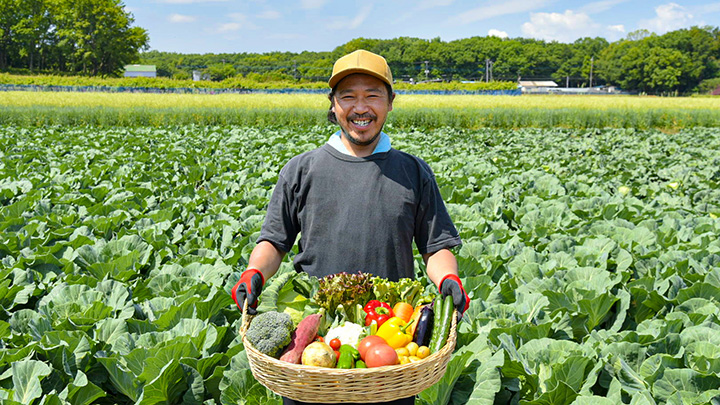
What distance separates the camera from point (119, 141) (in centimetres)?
1284

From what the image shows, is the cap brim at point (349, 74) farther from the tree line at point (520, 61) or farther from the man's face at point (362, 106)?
the tree line at point (520, 61)

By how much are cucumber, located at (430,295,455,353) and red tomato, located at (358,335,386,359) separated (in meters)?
0.17

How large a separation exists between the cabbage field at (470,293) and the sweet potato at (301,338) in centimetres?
85

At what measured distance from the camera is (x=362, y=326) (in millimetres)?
1829

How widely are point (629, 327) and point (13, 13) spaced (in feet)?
329

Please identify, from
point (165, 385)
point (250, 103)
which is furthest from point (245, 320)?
point (250, 103)

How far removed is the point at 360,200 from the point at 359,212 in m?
0.05

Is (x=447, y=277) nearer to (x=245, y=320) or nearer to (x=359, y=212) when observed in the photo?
(x=359, y=212)

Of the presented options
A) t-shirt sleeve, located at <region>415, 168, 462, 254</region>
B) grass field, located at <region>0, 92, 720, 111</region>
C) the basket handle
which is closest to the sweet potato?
the basket handle

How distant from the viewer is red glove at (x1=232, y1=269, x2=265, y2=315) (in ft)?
6.01

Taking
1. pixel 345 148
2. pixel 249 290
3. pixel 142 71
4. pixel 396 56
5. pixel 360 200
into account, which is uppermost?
pixel 396 56

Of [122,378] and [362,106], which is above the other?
[362,106]

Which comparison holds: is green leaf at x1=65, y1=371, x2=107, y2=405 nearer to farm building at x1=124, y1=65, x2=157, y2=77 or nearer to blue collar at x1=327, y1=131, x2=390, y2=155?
blue collar at x1=327, y1=131, x2=390, y2=155

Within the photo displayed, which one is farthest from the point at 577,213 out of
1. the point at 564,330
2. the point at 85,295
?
the point at 85,295
